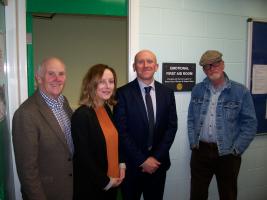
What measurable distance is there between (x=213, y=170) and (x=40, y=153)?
160 centimetres

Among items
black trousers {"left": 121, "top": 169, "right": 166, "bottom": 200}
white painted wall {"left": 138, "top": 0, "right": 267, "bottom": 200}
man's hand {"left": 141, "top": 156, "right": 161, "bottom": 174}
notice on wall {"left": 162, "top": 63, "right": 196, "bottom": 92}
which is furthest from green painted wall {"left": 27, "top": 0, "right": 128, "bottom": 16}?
black trousers {"left": 121, "top": 169, "right": 166, "bottom": 200}

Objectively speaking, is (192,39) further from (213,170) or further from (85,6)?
(213,170)

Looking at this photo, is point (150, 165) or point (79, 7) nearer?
point (150, 165)

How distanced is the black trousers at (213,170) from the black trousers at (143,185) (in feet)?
1.61

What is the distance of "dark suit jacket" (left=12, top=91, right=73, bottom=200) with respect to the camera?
1497 millimetres

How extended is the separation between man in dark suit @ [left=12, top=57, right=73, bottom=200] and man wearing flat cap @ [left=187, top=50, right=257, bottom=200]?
126 cm

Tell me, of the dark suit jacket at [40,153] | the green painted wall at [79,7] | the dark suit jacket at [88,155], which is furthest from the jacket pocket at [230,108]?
the dark suit jacket at [40,153]

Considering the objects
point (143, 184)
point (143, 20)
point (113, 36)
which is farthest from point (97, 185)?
point (113, 36)

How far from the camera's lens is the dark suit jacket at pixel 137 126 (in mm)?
1983

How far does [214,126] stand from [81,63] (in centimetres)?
286

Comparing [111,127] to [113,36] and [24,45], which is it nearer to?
[24,45]

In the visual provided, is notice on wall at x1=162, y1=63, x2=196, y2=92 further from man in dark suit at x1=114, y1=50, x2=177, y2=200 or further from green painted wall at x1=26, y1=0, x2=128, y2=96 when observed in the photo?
green painted wall at x1=26, y1=0, x2=128, y2=96

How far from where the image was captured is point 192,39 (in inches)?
103

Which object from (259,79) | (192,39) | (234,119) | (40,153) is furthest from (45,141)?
(259,79)
